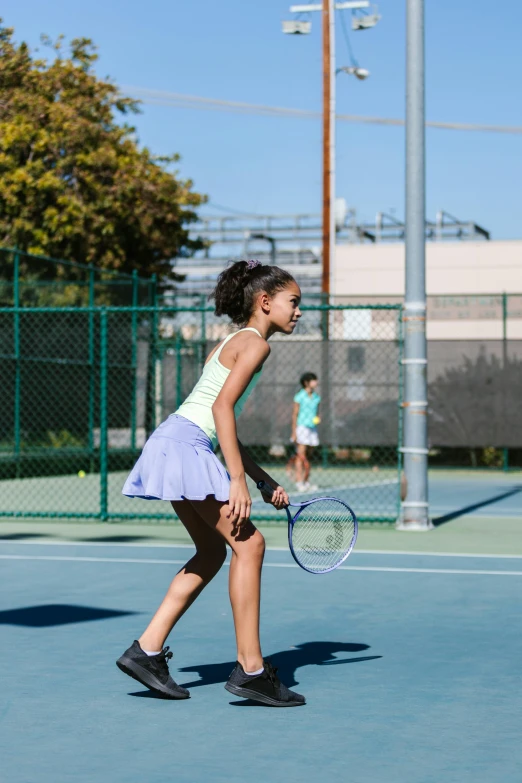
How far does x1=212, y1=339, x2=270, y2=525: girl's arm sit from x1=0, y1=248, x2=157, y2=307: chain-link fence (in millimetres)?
14345

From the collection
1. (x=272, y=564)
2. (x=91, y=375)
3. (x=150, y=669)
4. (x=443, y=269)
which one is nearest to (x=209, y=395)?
(x=150, y=669)

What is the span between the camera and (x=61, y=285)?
20984 millimetres

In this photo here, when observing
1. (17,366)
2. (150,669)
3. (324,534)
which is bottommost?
(150,669)

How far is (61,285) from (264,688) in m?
16.3

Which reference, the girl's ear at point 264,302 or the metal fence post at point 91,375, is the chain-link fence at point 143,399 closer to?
the metal fence post at point 91,375

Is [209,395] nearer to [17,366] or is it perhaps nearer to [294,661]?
[294,661]

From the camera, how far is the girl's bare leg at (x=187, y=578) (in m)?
5.43

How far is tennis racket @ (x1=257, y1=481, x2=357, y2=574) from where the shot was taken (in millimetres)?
5703

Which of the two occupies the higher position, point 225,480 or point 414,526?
point 225,480

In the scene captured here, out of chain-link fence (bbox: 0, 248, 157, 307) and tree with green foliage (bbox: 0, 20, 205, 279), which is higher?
tree with green foliage (bbox: 0, 20, 205, 279)

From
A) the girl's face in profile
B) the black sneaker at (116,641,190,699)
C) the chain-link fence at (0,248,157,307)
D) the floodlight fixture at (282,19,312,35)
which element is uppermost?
the floodlight fixture at (282,19,312,35)

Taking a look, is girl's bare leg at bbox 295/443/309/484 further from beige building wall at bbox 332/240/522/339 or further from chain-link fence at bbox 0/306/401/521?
beige building wall at bbox 332/240/522/339

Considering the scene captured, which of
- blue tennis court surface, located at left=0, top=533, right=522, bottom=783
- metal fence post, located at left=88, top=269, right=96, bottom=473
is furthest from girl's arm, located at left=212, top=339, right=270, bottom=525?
metal fence post, located at left=88, top=269, right=96, bottom=473

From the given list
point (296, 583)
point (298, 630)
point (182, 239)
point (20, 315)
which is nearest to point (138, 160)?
point (182, 239)
